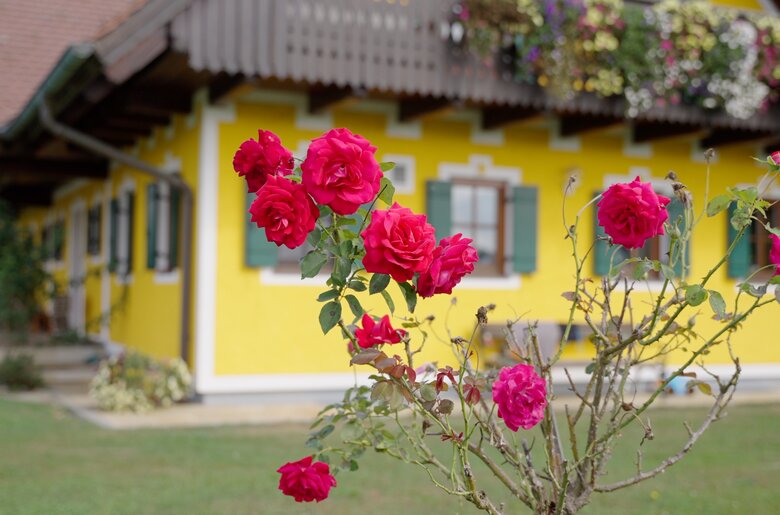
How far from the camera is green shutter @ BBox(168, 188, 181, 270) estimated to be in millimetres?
10398

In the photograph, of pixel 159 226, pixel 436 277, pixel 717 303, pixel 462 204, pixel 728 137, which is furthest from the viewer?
pixel 728 137

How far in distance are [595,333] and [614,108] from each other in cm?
815

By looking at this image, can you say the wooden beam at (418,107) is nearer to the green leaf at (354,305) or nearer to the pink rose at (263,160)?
the pink rose at (263,160)

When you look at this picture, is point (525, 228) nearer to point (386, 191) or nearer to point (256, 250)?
point (256, 250)

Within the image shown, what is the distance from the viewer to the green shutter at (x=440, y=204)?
10.4 m

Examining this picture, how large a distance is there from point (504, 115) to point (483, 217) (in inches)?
44.2

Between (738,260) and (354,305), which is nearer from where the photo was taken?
(354,305)

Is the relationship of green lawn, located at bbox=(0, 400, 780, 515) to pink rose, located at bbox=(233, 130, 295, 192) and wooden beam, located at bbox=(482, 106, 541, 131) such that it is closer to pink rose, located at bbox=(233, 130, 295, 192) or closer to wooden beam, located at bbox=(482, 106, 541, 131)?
pink rose, located at bbox=(233, 130, 295, 192)

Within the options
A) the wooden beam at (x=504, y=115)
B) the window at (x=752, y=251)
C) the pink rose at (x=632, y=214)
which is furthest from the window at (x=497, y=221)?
the pink rose at (x=632, y=214)

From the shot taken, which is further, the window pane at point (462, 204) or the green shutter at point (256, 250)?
the window pane at point (462, 204)

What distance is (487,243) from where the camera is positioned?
11047mm

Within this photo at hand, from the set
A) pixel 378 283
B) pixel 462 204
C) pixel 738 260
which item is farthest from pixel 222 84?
pixel 378 283

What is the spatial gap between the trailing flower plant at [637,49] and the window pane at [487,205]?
144 centimetres

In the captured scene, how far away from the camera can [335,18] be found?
941 cm
